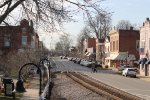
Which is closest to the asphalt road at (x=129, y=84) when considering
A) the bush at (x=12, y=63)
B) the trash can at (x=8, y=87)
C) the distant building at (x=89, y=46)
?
the bush at (x=12, y=63)

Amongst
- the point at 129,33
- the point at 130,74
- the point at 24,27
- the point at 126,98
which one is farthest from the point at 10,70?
the point at 129,33

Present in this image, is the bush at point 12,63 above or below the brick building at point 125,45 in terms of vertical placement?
below

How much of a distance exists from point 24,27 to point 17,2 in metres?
1.76

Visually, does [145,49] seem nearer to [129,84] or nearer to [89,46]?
[129,84]

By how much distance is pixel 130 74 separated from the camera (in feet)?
220

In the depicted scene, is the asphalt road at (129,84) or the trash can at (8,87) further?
the asphalt road at (129,84)

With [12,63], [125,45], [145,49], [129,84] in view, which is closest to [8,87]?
[12,63]

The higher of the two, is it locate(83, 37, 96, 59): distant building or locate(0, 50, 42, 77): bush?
locate(83, 37, 96, 59): distant building

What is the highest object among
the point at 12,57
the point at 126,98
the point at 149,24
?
the point at 149,24

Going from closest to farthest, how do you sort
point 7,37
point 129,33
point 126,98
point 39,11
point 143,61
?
point 39,11 < point 7,37 < point 126,98 < point 143,61 < point 129,33

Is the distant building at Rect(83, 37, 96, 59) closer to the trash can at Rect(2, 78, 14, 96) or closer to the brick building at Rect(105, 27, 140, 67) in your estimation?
the brick building at Rect(105, 27, 140, 67)

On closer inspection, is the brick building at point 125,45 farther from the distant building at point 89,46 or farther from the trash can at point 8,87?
the trash can at point 8,87

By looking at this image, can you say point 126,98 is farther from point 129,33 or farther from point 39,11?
point 129,33

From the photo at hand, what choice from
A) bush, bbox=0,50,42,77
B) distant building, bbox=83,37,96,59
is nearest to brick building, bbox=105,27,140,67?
bush, bbox=0,50,42,77
